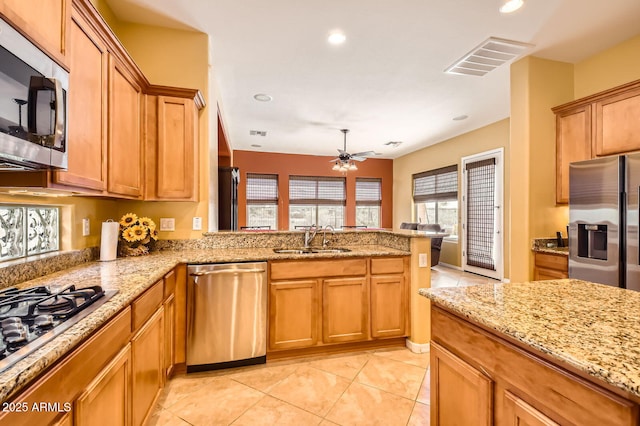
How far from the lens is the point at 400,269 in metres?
2.74

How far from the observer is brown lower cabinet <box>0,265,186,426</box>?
815mm

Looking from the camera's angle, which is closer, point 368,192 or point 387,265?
point 387,265

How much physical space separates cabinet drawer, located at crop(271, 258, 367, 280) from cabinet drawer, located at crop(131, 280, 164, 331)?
86cm

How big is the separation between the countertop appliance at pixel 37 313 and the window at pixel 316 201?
6.50m

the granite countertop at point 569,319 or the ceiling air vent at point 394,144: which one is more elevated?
the ceiling air vent at point 394,144

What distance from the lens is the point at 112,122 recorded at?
1926 millimetres

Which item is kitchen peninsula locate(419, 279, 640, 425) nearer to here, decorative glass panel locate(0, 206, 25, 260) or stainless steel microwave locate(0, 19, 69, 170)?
stainless steel microwave locate(0, 19, 69, 170)

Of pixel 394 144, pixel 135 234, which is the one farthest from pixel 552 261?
pixel 394 144

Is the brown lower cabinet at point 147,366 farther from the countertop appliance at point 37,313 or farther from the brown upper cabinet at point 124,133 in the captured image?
the brown upper cabinet at point 124,133

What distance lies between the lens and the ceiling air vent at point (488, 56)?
286 cm

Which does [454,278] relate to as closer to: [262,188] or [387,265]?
[387,265]

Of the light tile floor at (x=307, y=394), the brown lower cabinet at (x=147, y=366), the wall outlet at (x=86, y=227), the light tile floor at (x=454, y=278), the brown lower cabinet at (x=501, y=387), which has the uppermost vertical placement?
the wall outlet at (x=86, y=227)

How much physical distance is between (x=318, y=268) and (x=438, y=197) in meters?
5.12

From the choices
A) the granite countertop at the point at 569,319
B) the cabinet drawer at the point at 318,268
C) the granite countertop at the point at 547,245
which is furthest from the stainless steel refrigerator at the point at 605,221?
the cabinet drawer at the point at 318,268
